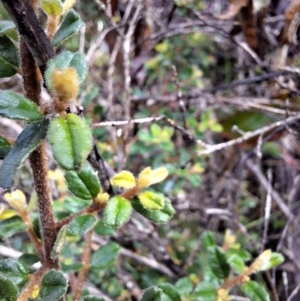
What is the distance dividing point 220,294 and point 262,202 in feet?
2.66

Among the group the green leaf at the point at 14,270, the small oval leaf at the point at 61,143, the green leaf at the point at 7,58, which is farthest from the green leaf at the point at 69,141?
the green leaf at the point at 14,270

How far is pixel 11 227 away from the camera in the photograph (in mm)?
573

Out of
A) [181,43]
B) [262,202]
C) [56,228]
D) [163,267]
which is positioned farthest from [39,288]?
[181,43]

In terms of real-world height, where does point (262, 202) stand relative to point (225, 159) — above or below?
below

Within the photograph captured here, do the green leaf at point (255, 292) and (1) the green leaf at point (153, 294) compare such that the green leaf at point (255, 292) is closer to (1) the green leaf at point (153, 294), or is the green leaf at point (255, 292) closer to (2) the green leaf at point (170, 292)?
(2) the green leaf at point (170, 292)

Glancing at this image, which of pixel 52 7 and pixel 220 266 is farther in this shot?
pixel 220 266

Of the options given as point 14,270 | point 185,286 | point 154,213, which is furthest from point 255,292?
point 14,270

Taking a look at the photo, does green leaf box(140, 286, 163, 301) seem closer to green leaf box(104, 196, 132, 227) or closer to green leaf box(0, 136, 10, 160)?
green leaf box(104, 196, 132, 227)

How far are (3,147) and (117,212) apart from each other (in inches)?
6.1

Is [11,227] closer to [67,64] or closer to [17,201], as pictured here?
[17,201]

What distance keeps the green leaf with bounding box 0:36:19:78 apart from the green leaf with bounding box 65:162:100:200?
15 cm

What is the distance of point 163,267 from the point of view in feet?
3.68

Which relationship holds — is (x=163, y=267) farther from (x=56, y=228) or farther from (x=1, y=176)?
(x=1, y=176)

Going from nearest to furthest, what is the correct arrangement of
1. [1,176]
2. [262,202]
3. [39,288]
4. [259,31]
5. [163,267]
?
1. [1,176]
2. [39,288]
3. [163,267]
4. [259,31]
5. [262,202]
